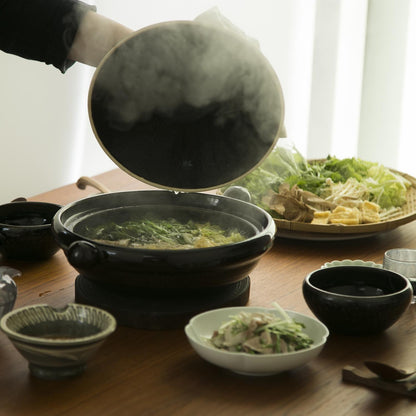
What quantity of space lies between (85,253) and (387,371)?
68 centimetres

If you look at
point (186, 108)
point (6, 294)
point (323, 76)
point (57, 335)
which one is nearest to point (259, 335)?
point (57, 335)

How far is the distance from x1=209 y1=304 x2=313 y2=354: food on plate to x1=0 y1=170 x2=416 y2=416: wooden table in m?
0.06

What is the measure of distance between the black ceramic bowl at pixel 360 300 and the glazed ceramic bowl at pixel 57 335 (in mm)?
489

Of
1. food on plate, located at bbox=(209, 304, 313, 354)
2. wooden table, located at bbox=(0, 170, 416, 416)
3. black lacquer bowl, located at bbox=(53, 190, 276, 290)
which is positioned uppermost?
black lacquer bowl, located at bbox=(53, 190, 276, 290)

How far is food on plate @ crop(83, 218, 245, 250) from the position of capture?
1881 millimetres

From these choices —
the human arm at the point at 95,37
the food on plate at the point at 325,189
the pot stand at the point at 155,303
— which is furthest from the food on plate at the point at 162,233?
the human arm at the point at 95,37

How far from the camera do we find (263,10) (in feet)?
16.7

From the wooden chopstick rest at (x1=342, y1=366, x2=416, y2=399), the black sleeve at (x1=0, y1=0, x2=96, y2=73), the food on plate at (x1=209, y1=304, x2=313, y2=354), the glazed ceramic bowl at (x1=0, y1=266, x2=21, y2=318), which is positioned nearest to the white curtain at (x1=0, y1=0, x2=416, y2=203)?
the black sleeve at (x1=0, y1=0, x2=96, y2=73)

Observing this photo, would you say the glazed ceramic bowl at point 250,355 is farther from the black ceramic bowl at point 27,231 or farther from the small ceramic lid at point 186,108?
the black ceramic bowl at point 27,231

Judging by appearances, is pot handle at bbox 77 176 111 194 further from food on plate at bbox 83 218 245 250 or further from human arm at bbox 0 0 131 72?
food on plate at bbox 83 218 245 250

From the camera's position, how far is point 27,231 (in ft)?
6.65

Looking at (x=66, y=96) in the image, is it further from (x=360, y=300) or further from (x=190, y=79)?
(x=360, y=300)

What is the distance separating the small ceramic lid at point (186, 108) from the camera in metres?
1.90

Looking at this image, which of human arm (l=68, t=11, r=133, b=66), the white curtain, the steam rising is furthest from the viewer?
the white curtain
